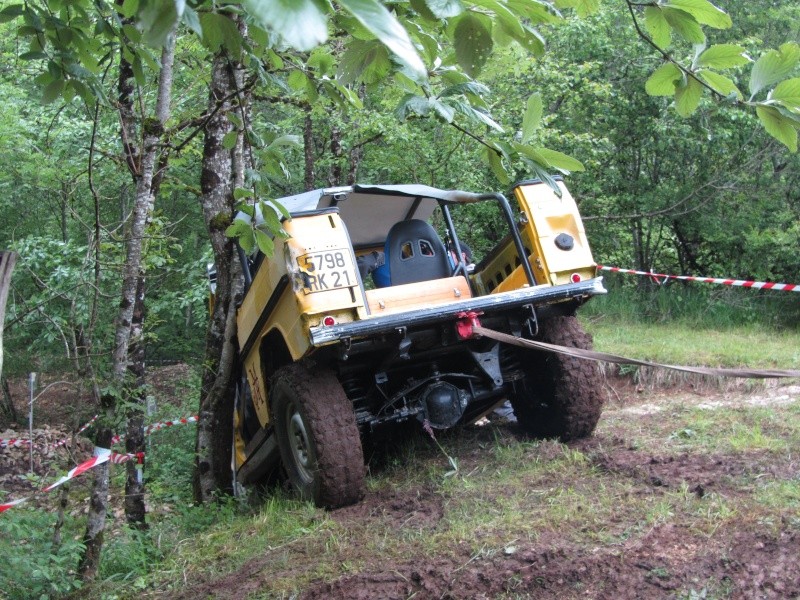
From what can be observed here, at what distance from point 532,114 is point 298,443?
12.9ft

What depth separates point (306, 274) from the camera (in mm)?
5320

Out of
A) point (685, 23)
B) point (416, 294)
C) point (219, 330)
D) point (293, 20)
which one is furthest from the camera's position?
point (219, 330)

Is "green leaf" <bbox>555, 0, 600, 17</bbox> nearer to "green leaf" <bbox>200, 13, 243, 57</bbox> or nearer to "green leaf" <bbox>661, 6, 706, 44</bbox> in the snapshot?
"green leaf" <bbox>661, 6, 706, 44</bbox>

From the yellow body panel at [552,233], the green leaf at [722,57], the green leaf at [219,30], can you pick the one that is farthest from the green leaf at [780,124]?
the yellow body panel at [552,233]

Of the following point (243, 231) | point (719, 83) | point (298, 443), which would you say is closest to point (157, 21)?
point (719, 83)

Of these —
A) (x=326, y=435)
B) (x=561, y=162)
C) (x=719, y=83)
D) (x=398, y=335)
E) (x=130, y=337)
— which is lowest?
(x=326, y=435)

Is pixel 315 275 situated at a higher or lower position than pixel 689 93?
lower

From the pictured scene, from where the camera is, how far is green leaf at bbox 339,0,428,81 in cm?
142

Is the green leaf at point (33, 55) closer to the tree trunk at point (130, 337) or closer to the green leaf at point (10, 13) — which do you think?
the green leaf at point (10, 13)

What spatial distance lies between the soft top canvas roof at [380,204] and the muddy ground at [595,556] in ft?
6.75

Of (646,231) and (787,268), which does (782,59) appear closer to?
(787,268)

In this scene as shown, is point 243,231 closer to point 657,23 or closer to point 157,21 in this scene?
point 657,23

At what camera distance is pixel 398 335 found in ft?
18.1

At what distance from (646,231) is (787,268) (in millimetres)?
2649
